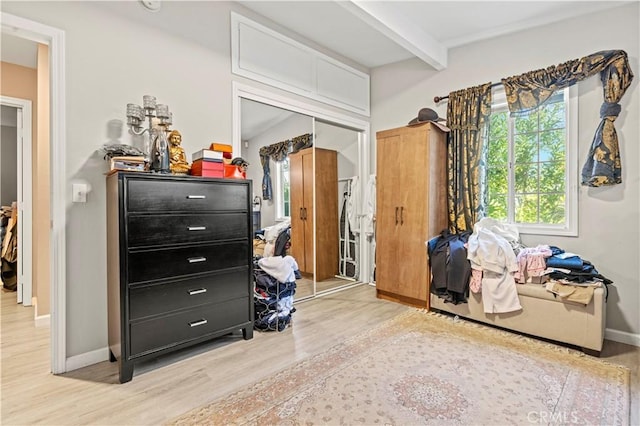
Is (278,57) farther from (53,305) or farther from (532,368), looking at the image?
(532,368)

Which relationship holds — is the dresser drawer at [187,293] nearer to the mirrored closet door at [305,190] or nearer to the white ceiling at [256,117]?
the mirrored closet door at [305,190]

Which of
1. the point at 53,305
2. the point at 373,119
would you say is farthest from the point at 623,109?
the point at 53,305

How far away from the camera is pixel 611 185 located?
267cm

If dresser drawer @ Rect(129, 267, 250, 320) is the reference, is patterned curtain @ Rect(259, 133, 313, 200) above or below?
above

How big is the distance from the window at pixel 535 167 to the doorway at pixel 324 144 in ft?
5.08

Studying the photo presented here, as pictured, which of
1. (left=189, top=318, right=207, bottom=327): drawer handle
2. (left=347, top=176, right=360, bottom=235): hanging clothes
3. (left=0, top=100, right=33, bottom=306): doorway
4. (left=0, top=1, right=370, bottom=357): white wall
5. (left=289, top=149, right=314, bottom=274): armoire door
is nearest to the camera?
(left=0, top=1, right=370, bottom=357): white wall

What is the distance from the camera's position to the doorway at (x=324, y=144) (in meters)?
3.06

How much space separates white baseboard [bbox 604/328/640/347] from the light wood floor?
0.31 feet

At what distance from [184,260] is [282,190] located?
1501 millimetres

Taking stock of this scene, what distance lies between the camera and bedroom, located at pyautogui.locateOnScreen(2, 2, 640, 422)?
2.17 metres

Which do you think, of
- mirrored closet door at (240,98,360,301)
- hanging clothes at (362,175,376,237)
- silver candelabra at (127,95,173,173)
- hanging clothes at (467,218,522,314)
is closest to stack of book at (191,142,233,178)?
silver candelabra at (127,95,173,173)

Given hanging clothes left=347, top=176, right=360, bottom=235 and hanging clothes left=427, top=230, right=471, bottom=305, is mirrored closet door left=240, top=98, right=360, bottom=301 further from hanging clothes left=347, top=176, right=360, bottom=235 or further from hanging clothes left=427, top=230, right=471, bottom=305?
hanging clothes left=427, top=230, right=471, bottom=305

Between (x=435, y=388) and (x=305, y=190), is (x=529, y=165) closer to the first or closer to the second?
(x=305, y=190)

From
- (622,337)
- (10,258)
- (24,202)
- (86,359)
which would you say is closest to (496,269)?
(622,337)
